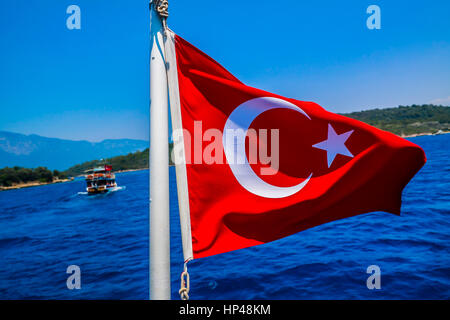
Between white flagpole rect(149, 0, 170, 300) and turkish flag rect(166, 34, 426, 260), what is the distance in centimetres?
53

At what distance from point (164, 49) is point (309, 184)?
2.51 meters

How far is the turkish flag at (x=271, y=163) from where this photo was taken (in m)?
3.55

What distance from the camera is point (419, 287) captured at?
742cm

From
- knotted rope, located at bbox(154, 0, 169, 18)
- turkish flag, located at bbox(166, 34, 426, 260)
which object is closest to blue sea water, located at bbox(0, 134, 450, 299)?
turkish flag, located at bbox(166, 34, 426, 260)

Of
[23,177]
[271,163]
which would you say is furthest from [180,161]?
[23,177]

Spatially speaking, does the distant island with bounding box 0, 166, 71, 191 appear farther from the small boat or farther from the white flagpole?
the white flagpole

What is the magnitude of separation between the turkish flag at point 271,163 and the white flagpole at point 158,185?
0.53 meters

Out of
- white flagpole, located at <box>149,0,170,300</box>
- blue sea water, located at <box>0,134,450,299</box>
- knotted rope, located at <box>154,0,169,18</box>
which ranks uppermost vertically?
knotted rope, located at <box>154,0,169,18</box>

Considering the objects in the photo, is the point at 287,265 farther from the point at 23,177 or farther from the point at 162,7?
the point at 23,177

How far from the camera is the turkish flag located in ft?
11.6

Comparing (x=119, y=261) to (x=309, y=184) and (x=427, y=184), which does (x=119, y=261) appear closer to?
Result: (x=309, y=184)

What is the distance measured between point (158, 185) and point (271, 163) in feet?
5.87

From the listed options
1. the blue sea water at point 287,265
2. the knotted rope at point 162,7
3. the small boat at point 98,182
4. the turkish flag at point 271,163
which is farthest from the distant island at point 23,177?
the knotted rope at point 162,7

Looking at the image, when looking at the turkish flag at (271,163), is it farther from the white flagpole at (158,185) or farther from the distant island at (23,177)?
the distant island at (23,177)
